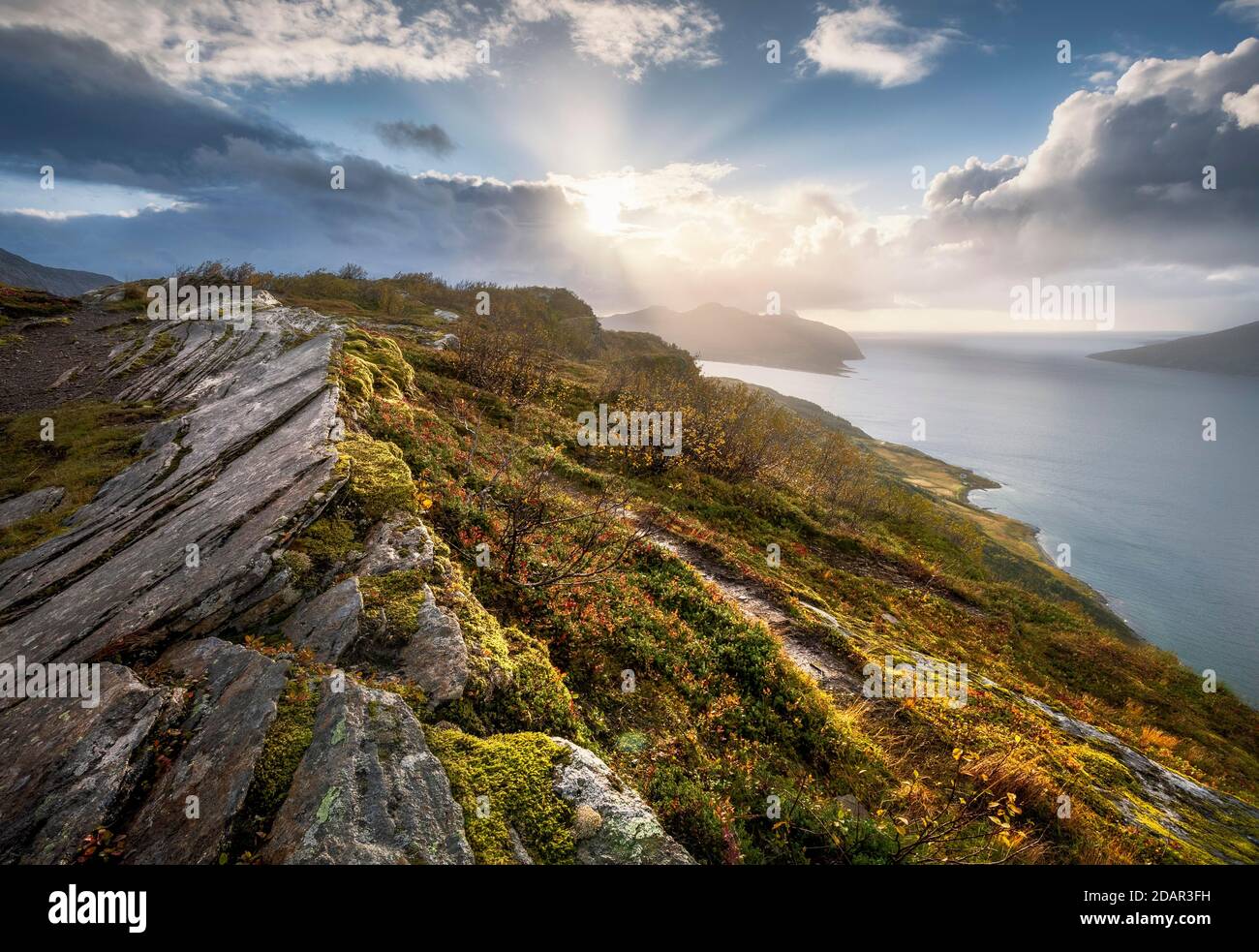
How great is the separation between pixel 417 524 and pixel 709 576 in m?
10.3

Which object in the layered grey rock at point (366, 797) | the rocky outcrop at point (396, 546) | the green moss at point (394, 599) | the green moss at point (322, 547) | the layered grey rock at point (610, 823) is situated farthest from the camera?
the rocky outcrop at point (396, 546)

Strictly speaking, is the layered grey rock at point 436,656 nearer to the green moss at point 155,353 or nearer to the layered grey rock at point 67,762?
the layered grey rock at point 67,762

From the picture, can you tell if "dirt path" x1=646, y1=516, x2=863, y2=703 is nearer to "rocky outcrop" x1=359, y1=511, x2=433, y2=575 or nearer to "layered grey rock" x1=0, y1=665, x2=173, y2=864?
"rocky outcrop" x1=359, y1=511, x2=433, y2=575

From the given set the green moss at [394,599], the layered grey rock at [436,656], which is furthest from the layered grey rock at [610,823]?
the green moss at [394,599]

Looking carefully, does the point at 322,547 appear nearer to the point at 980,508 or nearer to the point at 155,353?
the point at 155,353

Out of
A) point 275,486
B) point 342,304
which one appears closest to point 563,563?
point 275,486

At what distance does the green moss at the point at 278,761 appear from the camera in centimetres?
390

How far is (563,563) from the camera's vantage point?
1130 cm

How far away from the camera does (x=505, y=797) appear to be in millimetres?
4746

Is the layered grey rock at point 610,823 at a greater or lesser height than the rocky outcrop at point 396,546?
lesser

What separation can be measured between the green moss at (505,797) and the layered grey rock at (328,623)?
6.55 feet

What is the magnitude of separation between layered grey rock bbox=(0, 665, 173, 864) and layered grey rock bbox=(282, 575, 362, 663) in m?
1.32

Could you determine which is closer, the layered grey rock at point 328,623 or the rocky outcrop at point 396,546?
the layered grey rock at point 328,623
